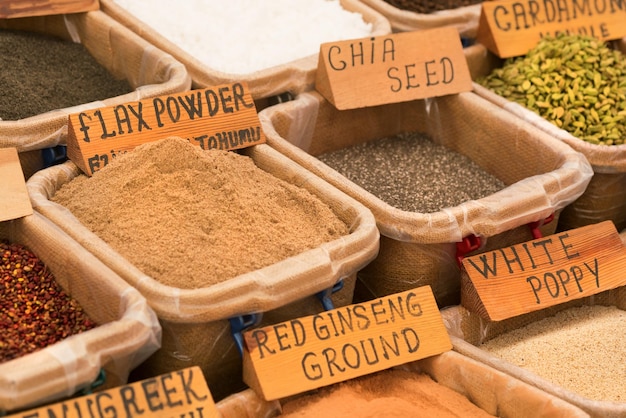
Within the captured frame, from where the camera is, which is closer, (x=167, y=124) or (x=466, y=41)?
(x=167, y=124)

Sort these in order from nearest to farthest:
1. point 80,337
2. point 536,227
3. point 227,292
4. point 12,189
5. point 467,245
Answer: point 80,337
point 227,292
point 12,189
point 467,245
point 536,227

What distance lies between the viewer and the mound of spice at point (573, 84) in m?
2.50

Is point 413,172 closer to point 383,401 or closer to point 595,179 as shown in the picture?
point 595,179

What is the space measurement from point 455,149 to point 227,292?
3.76ft

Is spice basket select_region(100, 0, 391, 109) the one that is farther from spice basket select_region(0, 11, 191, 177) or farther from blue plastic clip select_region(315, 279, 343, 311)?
blue plastic clip select_region(315, 279, 343, 311)

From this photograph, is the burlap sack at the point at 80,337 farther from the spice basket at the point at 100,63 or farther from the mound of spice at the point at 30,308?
the spice basket at the point at 100,63

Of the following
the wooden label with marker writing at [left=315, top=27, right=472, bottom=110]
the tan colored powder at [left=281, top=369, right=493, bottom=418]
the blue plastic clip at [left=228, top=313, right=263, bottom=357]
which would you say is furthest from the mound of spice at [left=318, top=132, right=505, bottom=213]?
the blue plastic clip at [left=228, top=313, right=263, bottom=357]

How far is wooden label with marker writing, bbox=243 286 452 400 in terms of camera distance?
68.1 inches

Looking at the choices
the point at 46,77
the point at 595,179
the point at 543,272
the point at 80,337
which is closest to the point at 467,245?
the point at 543,272

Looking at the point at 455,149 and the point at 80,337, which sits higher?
the point at 80,337

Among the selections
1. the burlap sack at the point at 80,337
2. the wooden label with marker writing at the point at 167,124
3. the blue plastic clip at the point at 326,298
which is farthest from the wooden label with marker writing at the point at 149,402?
the wooden label with marker writing at the point at 167,124

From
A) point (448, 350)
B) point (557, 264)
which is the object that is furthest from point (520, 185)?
point (448, 350)

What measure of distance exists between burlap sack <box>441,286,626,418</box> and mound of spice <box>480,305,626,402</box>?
0.02 meters

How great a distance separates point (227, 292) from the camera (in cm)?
167
